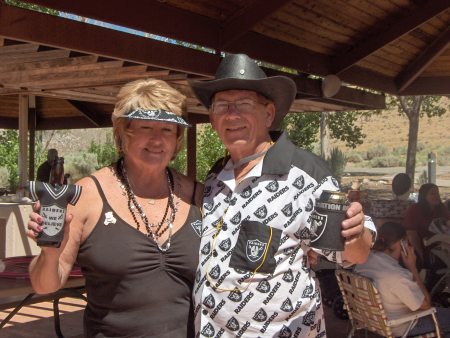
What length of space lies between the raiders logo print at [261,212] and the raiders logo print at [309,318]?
0.35 m

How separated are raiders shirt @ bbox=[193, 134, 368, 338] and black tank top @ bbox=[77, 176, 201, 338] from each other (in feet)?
0.26

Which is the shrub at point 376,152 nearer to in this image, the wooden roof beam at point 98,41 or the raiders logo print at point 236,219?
the wooden roof beam at point 98,41

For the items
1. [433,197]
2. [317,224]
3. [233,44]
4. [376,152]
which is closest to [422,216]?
[433,197]

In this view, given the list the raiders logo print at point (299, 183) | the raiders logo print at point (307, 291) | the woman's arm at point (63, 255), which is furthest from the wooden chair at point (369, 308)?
the woman's arm at point (63, 255)

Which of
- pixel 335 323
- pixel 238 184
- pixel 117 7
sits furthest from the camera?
pixel 335 323

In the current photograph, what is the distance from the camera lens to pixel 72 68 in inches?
184

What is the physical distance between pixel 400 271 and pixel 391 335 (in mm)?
390

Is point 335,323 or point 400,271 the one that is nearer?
point 400,271

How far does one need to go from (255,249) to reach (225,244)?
0.13m

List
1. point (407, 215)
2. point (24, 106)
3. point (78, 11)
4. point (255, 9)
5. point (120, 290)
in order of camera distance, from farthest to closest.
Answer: point (24, 106) < point (407, 215) < point (255, 9) < point (78, 11) < point (120, 290)

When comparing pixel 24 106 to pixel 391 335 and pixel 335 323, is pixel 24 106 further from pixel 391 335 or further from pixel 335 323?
pixel 391 335

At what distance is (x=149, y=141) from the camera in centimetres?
194

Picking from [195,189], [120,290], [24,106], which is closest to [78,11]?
[195,189]

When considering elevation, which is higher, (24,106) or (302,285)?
(24,106)
